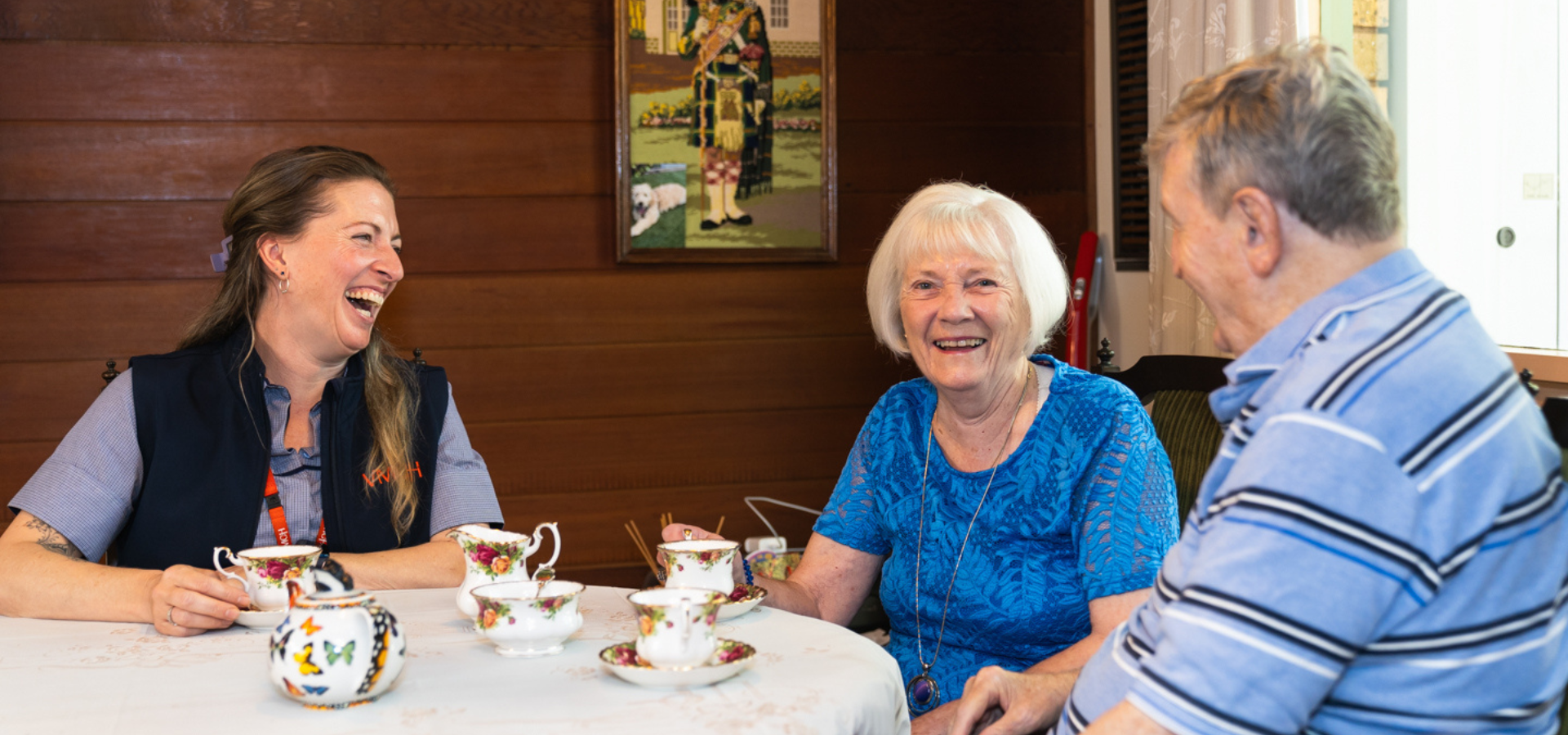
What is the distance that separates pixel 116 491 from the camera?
166cm

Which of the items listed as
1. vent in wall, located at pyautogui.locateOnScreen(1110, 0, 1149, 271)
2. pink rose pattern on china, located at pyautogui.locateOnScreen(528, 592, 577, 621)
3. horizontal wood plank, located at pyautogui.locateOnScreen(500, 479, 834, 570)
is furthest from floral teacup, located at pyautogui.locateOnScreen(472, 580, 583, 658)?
vent in wall, located at pyautogui.locateOnScreen(1110, 0, 1149, 271)

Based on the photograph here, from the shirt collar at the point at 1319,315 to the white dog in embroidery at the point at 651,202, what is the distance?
2.46 meters

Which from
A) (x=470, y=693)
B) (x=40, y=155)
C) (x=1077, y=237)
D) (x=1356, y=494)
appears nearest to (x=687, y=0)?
(x=1077, y=237)

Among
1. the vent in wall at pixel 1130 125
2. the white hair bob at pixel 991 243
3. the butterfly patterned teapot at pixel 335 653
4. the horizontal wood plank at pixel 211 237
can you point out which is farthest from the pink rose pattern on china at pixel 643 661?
the vent in wall at pixel 1130 125

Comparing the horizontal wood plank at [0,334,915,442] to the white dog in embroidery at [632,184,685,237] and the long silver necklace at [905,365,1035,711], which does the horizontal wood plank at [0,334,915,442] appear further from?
the long silver necklace at [905,365,1035,711]

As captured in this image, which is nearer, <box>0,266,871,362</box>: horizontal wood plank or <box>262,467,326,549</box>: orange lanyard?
<box>262,467,326,549</box>: orange lanyard

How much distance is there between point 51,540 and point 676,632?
1001mm

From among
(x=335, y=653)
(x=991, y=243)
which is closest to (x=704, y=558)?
(x=335, y=653)

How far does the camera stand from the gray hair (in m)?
0.85

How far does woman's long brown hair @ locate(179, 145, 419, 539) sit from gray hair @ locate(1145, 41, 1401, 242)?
1344 mm

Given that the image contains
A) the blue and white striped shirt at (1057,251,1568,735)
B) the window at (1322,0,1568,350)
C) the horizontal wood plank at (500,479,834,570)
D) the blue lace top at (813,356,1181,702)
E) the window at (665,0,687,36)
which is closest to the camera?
the blue and white striped shirt at (1057,251,1568,735)

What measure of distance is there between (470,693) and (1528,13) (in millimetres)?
2171

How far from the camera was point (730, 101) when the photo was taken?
10.6 feet

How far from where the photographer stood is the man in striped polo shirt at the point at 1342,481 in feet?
2.53
